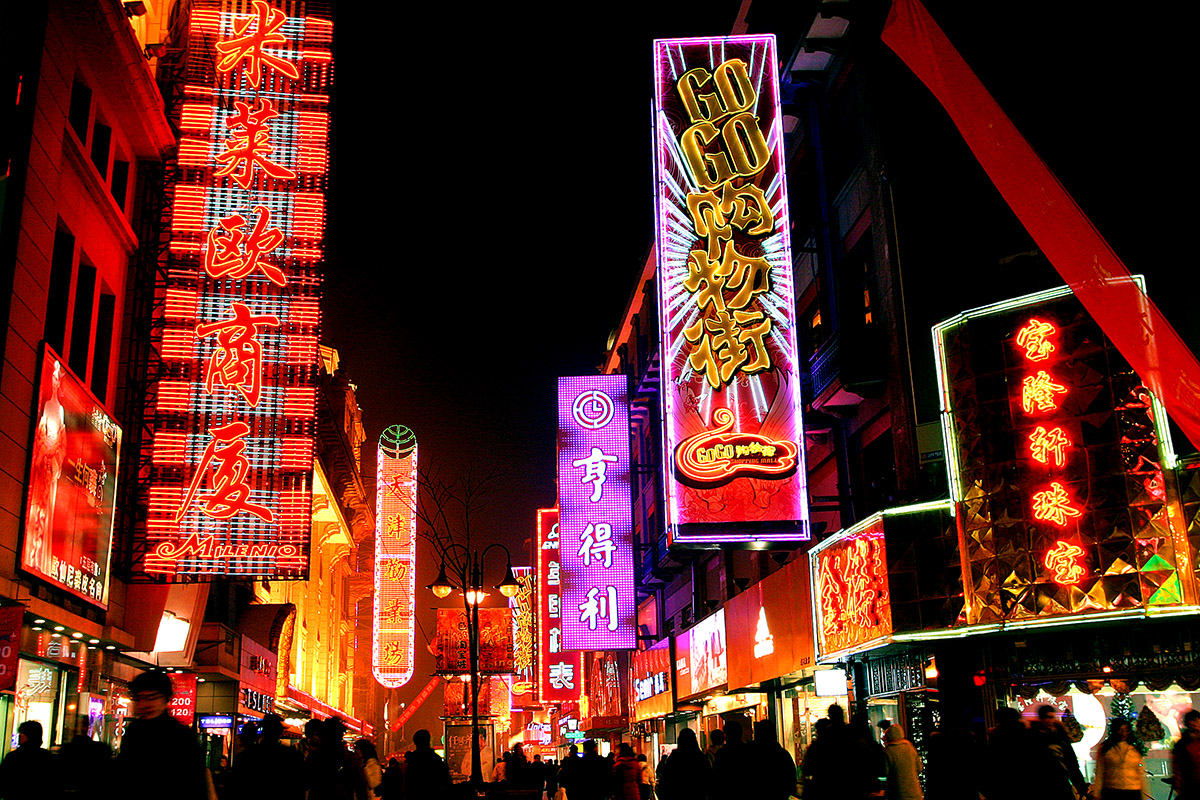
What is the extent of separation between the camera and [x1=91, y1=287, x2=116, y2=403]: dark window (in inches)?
972

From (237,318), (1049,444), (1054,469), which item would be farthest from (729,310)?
(237,318)

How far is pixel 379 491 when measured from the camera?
189 feet

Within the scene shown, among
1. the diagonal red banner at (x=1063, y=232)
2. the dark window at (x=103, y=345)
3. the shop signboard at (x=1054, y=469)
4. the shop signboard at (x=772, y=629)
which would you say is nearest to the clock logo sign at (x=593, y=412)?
the shop signboard at (x=772, y=629)

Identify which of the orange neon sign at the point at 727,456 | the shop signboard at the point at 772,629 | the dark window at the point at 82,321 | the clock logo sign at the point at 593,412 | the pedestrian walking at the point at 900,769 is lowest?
the pedestrian walking at the point at 900,769

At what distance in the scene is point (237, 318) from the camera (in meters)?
26.7

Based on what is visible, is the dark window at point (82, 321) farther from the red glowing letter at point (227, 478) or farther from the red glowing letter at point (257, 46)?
the red glowing letter at point (257, 46)

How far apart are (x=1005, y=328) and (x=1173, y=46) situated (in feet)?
15.2

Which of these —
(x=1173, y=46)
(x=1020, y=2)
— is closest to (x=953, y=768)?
(x=1173, y=46)

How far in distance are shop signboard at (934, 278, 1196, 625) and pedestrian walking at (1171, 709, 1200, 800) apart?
3571 millimetres

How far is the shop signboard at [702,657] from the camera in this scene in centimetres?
2872

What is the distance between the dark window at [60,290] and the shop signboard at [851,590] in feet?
52.4

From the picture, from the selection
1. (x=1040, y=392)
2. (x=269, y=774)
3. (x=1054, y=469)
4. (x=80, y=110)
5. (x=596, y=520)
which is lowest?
(x=269, y=774)

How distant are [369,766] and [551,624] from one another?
44.9m

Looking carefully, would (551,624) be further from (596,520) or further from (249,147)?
(249,147)
